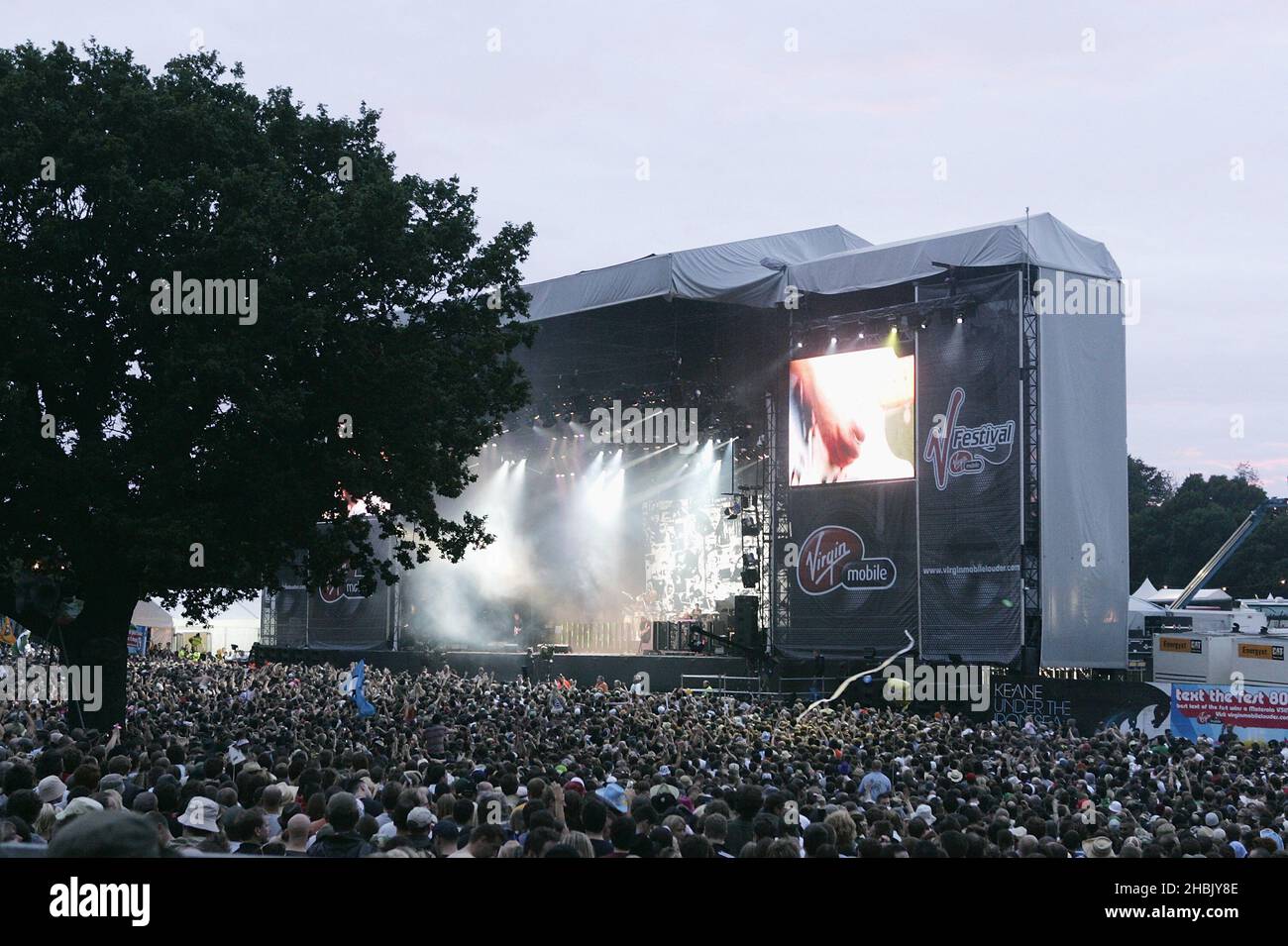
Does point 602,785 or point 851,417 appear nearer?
point 602,785

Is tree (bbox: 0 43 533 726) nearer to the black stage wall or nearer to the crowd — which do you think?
the crowd

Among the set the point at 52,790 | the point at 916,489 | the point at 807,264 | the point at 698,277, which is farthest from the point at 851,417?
the point at 52,790

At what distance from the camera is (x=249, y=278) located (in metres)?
21.0

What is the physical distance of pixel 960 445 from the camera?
34.3 meters

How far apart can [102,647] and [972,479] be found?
21.1 meters

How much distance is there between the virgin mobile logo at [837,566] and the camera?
118 ft

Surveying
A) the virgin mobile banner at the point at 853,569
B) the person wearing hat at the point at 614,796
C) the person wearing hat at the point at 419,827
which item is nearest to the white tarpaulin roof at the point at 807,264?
the virgin mobile banner at the point at 853,569

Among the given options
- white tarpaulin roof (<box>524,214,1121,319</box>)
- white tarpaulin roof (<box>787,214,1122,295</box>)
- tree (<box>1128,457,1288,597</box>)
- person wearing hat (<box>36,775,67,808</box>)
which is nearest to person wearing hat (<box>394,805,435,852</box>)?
person wearing hat (<box>36,775,67,808</box>)

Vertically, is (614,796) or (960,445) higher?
(960,445)

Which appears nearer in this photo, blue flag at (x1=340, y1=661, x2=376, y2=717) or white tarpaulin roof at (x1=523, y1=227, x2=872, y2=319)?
blue flag at (x1=340, y1=661, x2=376, y2=717)

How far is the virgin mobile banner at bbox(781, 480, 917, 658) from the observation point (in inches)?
1399

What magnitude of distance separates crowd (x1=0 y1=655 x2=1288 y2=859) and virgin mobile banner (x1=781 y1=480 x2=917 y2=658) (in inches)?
381

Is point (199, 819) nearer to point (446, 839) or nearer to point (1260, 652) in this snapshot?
point (446, 839)
